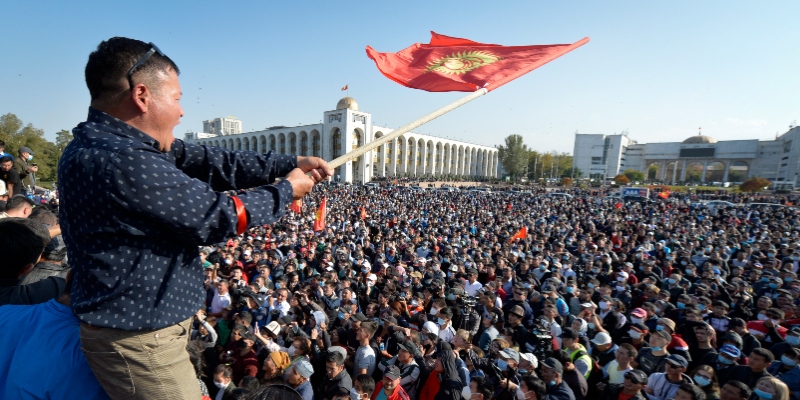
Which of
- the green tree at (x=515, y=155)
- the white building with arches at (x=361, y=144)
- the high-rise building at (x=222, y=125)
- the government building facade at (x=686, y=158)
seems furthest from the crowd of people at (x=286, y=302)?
the high-rise building at (x=222, y=125)

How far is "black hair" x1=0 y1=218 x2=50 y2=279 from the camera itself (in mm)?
1884

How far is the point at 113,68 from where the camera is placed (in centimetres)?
127

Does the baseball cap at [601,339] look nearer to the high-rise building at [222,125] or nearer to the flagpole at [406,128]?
the flagpole at [406,128]

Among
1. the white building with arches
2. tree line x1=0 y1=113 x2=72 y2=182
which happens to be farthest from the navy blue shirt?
tree line x1=0 y1=113 x2=72 y2=182

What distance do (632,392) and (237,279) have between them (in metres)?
6.80

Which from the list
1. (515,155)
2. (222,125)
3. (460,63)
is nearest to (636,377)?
(460,63)

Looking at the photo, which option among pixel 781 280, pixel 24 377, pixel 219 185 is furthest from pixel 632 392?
pixel 781 280

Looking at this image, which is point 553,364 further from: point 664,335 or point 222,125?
point 222,125

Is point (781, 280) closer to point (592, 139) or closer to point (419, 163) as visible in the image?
point (419, 163)

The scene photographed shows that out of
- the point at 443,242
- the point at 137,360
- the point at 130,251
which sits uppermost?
the point at 130,251

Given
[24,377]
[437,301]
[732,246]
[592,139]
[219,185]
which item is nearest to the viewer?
[24,377]

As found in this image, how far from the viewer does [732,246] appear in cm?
1202

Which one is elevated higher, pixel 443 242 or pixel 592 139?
pixel 592 139

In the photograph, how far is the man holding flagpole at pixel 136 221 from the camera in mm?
1131
